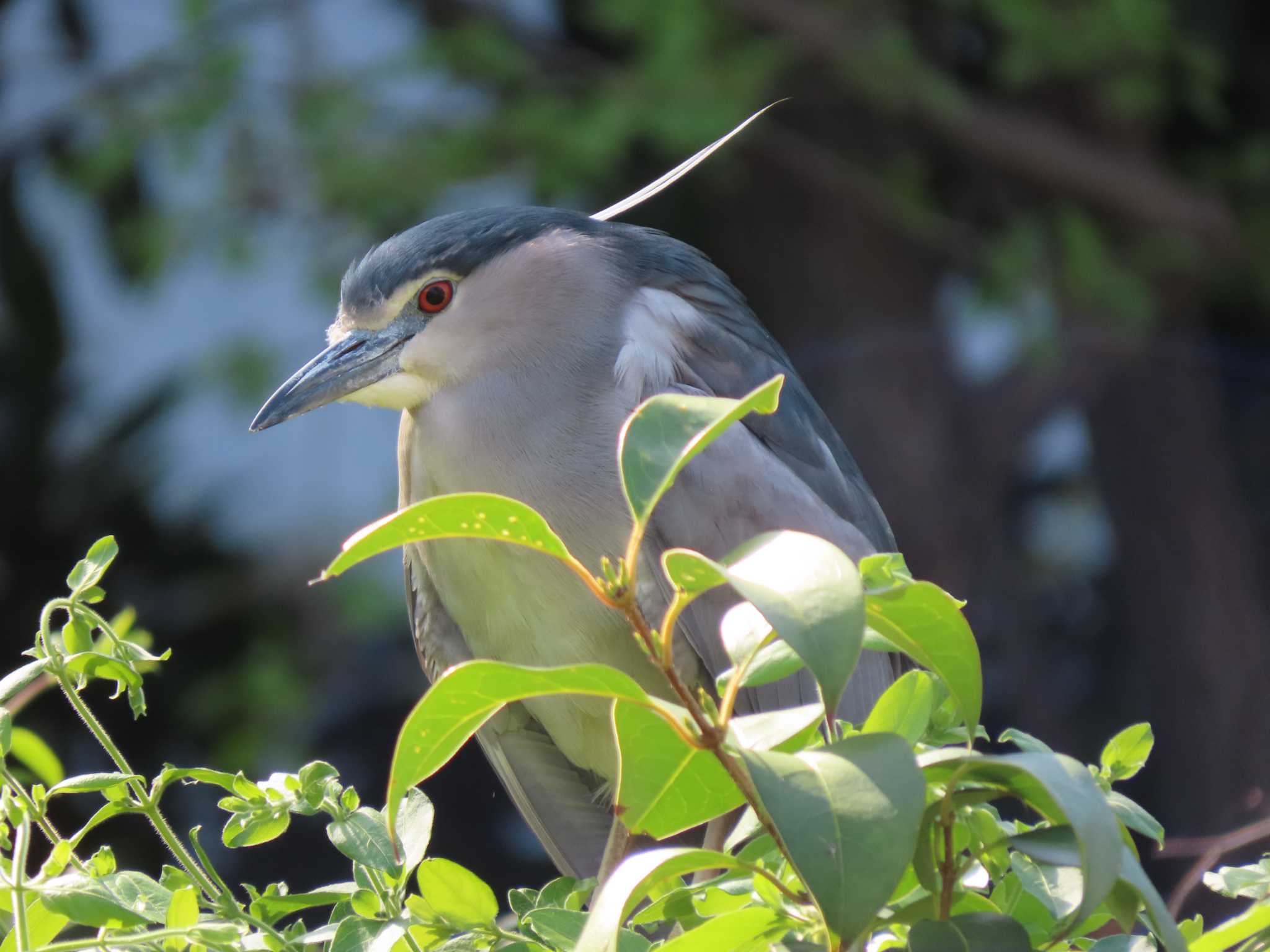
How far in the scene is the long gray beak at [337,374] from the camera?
49.3 inches

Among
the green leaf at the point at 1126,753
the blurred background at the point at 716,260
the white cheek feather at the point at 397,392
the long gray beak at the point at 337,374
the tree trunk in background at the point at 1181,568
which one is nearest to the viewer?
the green leaf at the point at 1126,753

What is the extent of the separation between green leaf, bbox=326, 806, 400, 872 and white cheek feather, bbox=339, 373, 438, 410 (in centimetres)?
78

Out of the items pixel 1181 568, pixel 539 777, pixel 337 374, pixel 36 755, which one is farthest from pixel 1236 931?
pixel 1181 568

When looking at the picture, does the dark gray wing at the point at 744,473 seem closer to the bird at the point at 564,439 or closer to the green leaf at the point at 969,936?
the bird at the point at 564,439

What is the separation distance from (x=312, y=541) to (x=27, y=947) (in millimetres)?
2989

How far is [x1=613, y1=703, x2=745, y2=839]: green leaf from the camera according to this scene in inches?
18.9

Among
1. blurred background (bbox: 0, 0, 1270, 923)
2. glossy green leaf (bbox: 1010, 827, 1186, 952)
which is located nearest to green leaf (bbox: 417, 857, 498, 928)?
glossy green leaf (bbox: 1010, 827, 1186, 952)

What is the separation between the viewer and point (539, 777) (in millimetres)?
1511

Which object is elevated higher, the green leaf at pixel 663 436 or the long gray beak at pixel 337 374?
the green leaf at pixel 663 436

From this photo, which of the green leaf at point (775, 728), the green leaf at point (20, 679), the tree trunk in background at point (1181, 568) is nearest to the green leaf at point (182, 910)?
the green leaf at point (20, 679)

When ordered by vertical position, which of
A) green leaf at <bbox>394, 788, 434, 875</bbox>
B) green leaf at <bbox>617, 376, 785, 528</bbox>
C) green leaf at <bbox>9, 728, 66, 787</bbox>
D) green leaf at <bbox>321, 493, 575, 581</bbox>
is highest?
green leaf at <bbox>617, 376, 785, 528</bbox>

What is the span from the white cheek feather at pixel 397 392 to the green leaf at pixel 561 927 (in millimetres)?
832

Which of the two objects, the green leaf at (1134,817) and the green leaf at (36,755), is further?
the green leaf at (36,755)

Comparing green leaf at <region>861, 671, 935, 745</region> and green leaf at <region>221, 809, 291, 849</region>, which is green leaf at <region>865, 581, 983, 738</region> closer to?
green leaf at <region>861, 671, 935, 745</region>
